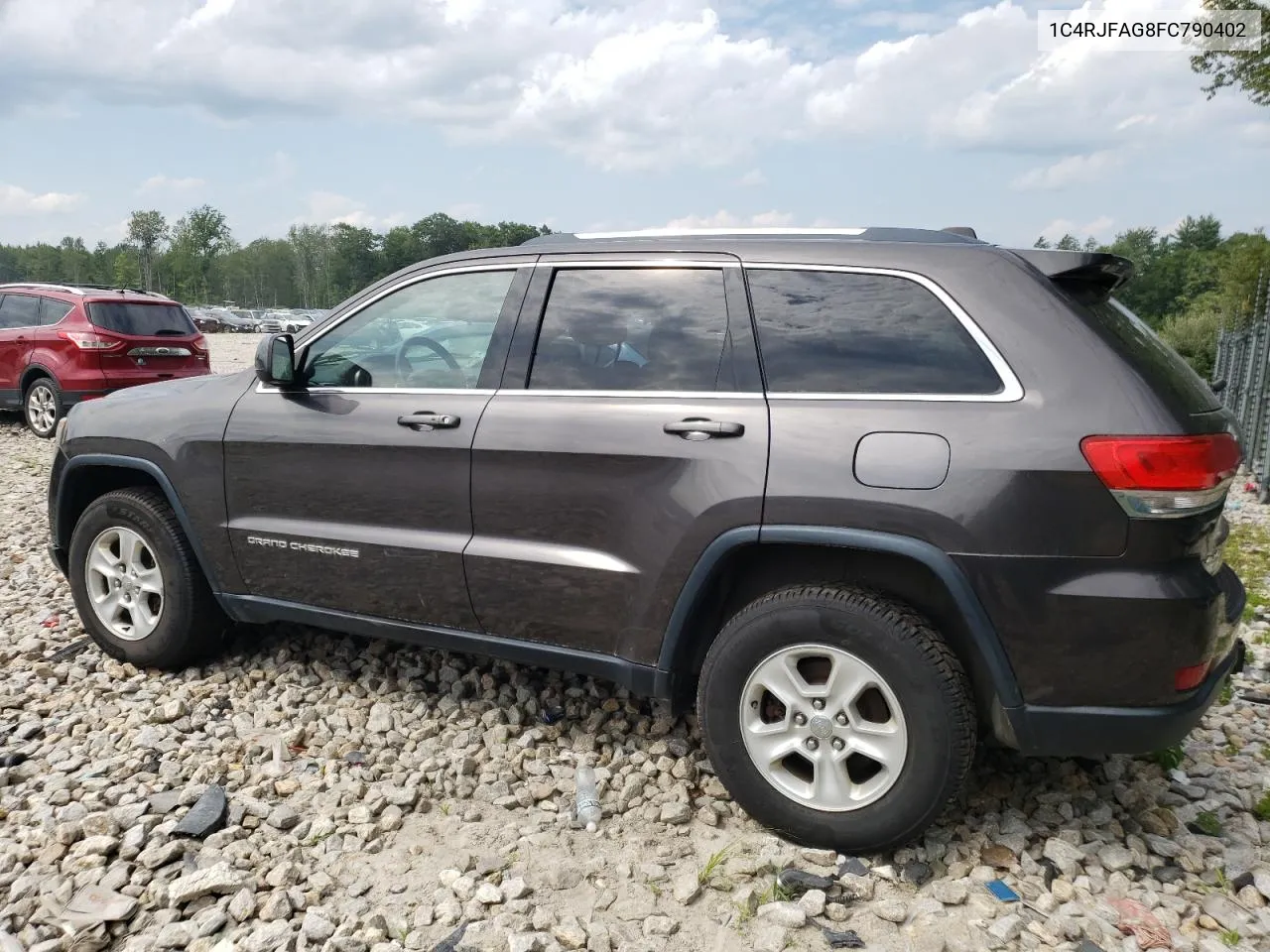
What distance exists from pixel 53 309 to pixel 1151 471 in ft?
40.1

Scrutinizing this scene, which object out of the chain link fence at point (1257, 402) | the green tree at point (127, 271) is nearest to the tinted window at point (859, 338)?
the chain link fence at point (1257, 402)

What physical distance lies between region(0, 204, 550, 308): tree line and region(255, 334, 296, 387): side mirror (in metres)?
87.7

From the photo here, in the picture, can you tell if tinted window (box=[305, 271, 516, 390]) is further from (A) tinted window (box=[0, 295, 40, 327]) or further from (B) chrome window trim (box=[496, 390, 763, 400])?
(A) tinted window (box=[0, 295, 40, 327])

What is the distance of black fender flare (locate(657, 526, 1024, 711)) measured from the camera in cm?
271

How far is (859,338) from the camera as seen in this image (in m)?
2.97

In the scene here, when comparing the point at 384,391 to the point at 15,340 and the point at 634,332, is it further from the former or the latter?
the point at 15,340

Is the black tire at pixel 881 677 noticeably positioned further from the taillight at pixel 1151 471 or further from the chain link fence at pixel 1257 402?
the chain link fence at pixel 1257 402

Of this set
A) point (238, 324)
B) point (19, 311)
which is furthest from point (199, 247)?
point (19, 311)

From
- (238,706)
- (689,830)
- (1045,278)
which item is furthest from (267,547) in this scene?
(1045,278)

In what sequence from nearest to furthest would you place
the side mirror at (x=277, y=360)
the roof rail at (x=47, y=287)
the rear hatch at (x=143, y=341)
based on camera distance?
the side mirror at (x=277, y=360)
the rear hatch at (x=143, y=341)
the roof rail at (x=47, y=287)

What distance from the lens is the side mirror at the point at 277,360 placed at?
3.73m

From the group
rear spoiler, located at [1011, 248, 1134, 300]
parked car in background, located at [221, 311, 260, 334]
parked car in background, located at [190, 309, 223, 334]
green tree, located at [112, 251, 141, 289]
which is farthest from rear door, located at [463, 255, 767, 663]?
green tree, located at [112, 251, 141, 289]

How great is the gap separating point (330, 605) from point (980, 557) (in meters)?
2.42

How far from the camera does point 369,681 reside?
14.0 feet
